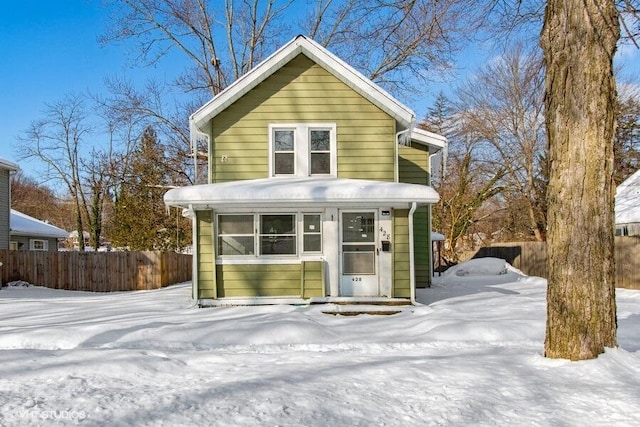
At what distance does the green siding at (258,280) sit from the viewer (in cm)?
1031

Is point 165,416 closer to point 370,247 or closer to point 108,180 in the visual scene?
point 370,247

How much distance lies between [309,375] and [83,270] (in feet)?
47.0

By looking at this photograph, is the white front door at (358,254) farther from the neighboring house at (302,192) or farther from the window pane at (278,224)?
the window pane at (278,224)

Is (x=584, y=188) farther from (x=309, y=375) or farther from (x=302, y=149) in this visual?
(x=302, y=149)

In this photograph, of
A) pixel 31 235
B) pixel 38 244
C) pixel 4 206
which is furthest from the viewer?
pixel 38 244

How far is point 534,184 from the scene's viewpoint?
28938 mm

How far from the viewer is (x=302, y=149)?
11109 millimetres

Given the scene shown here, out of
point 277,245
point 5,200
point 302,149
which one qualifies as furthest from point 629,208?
point 5,200

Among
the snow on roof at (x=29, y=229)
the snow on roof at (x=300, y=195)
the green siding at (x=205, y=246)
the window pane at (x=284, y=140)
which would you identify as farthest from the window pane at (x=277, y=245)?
the snow on roof at (x=29, y=229)

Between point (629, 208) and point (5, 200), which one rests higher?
point (5, 200)

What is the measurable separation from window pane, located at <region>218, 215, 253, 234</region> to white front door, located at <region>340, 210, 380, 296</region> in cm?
204

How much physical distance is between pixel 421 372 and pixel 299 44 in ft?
27.6

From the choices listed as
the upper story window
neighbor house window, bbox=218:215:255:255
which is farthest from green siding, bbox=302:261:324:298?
the upper story window

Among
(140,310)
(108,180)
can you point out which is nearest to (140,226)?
(108,180)
